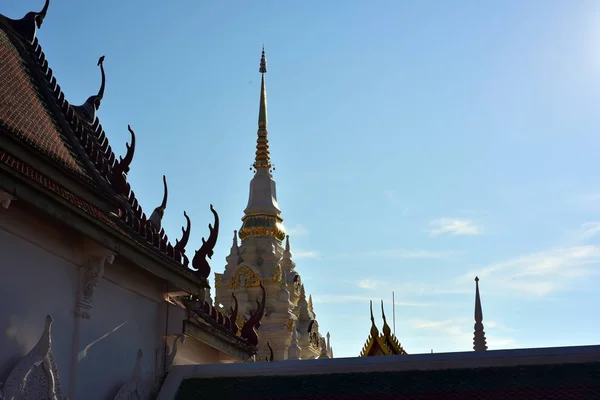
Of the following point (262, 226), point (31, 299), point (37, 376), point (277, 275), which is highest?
point (262, 226)

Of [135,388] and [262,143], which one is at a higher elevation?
[262,143]

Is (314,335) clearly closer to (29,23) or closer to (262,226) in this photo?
(262,226)

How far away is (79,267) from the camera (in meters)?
8.64

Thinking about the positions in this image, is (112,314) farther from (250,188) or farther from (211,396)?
(250,188)

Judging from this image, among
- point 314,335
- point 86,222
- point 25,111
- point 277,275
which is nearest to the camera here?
point 86,222

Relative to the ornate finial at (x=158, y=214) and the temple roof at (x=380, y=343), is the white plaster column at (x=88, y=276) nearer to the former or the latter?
the ornate finial at (x=158, y=214)

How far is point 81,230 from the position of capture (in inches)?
321

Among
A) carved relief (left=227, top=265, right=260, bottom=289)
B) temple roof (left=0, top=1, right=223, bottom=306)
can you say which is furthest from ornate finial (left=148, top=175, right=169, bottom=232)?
carved relief (left=227, top=265, right=260, bottom=289)

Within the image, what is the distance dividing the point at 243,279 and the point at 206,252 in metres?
33.5

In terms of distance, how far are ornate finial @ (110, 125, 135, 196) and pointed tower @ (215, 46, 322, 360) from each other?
29.4 m

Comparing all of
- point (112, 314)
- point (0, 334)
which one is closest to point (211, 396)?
point (112, 314)

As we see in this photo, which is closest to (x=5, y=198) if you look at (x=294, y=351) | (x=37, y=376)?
(x=37, y=376)

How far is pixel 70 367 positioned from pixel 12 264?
4.03 feet

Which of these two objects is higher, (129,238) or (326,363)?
(129,238)
